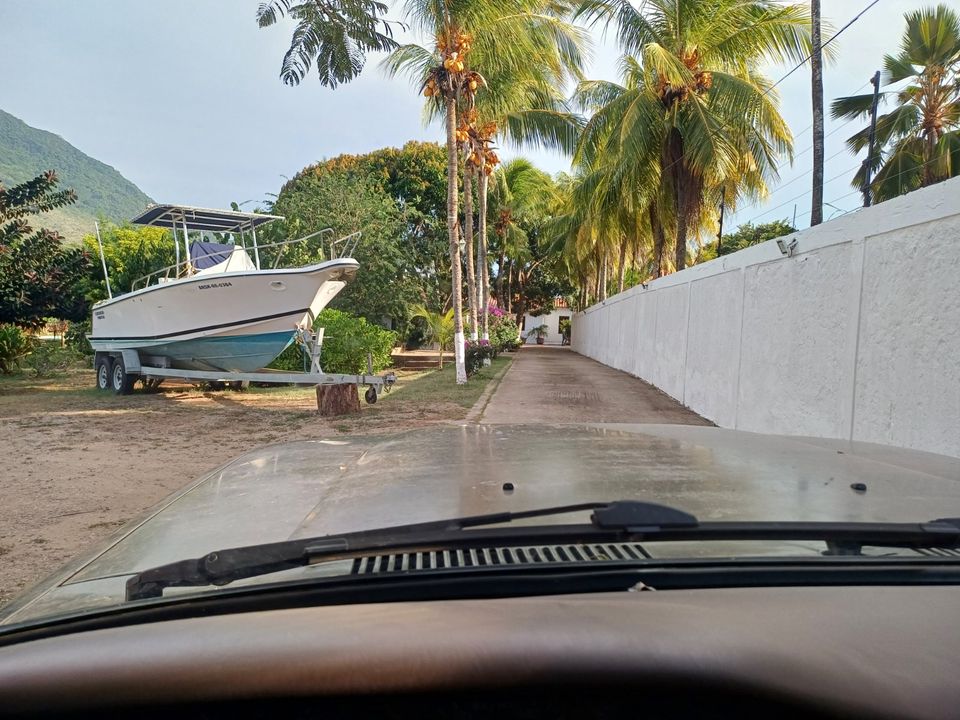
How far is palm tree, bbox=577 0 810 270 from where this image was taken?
1558 cm

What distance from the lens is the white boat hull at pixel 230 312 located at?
11797 mm

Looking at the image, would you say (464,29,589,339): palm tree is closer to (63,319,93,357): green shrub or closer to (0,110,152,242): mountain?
(63,319,93,357): green shrub

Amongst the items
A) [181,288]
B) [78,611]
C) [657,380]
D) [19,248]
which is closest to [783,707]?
[78,611]

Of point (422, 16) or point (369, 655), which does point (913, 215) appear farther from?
point (422, 16)

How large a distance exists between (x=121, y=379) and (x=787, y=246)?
12.6 m

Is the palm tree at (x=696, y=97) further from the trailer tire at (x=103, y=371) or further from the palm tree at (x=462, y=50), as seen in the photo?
the trailer tire at (x=103, y=371)

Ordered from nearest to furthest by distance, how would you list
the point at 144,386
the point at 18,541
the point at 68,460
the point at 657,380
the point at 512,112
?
1. the point at 18,541
2. the point at 68,460
3. the point at 144,386
4. the point at 657,380
5. the point at 512,112

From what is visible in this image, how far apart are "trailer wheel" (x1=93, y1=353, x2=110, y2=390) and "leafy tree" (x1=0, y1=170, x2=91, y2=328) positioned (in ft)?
6.49

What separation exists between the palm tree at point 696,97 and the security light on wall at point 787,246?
779 cm

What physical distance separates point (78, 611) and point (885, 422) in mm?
6171

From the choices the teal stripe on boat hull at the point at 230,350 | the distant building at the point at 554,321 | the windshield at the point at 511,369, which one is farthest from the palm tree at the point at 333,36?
the distant building at the point at 554,321

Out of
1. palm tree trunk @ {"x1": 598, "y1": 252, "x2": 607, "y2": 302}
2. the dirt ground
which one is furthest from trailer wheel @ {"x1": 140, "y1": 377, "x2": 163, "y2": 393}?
palm tree trunk @ {"x1": 598, "y1": 252, "x2": 607, "y2": 302}

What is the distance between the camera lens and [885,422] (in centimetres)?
588

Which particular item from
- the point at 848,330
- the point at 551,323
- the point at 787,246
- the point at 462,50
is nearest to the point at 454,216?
the point at 462,50
